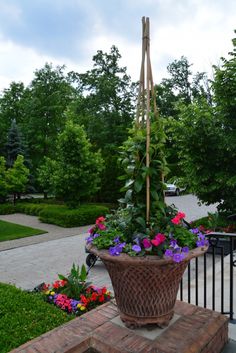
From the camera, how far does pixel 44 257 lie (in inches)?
281

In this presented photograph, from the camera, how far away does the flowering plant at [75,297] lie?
3.32 metres

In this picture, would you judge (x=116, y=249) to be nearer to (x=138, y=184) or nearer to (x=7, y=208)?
(x=138, y=184)

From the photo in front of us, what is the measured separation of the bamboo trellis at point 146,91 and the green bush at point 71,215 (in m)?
8.83

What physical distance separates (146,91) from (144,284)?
139 centimetres

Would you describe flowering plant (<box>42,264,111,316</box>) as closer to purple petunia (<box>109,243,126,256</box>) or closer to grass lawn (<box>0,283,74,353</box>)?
grass lawn (<box>0,283,74,353</box>)

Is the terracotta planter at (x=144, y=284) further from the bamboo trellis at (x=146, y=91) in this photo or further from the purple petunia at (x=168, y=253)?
the bamboo trellis at (x=146, y=91)

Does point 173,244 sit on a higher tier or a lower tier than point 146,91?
lower

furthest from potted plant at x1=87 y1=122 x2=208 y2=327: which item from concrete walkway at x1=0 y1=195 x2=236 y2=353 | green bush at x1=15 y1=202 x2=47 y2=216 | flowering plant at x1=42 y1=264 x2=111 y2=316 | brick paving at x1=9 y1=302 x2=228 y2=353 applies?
green bush at x1=15 y1=202 x2=47 y2=216

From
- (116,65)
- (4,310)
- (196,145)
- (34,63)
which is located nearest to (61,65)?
(34,63)

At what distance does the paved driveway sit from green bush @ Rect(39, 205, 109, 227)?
0.35m

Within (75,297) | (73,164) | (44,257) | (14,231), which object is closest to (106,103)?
(73,164)

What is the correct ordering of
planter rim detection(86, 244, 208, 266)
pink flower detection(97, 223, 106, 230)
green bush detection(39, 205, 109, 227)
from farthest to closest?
green bush detection(39, 205, 109, 227), pink flower detection(97, 223, 106, 230), planter rim detection(86, 244, 208, 266)

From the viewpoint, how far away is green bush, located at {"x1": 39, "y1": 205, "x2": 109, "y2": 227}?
10836 millimetres

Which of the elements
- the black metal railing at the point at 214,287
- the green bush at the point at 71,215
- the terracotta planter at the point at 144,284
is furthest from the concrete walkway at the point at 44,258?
the terracotta planter at the point at 144,284
